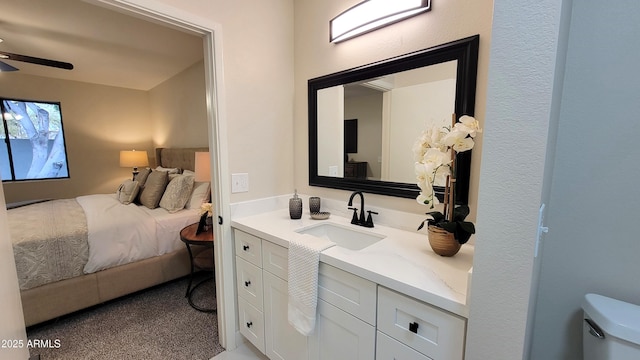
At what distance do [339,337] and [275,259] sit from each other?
497mm

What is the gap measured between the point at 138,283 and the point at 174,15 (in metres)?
2.24

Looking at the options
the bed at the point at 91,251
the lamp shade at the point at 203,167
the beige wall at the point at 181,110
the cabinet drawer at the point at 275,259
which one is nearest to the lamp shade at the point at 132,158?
the beige wall at the point at 181,110

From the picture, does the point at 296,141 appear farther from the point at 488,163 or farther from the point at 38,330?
the point at 38,330

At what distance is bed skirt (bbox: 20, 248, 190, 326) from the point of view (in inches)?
74.5

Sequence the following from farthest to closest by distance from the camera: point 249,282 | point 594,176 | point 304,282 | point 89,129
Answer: point 89,129, point 249,282, point 304,282, point 594,176

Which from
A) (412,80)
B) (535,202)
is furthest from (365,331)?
(412,80)

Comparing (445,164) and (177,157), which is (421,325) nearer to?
(445,164)

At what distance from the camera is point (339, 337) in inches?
43.8

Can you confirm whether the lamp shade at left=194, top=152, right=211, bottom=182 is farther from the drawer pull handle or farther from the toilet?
the toilet

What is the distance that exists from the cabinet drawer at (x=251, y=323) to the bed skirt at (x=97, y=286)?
3.90 ft

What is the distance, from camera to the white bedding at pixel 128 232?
6.98 feet

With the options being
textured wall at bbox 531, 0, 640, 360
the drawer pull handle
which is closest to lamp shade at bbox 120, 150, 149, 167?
the drawer pull handle

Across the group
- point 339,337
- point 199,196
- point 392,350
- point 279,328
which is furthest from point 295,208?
point 199,196

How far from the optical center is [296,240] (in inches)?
50.1
